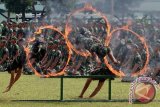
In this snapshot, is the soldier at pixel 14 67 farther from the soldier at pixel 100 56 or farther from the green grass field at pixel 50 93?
the soldier at pixel 100 56

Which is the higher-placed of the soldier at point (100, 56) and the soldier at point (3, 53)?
the soldier at point (100, 56)

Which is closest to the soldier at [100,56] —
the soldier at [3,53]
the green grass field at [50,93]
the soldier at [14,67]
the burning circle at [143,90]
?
the green grass field at [50,93]

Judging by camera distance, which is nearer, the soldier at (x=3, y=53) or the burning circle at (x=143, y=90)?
the burning circle at (x=143, y=90)

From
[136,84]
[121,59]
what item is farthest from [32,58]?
[136,84]

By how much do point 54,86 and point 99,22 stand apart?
8.46 feet

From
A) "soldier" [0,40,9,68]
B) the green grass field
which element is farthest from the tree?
"soldier" [0,40,9,68]

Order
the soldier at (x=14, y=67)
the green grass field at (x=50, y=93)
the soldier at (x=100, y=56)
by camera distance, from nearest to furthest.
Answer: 1. the green grass field at (x=50, y=93)
2. the soldier at (x=100, y=56)
3. the soldier at (x=14, y=67)

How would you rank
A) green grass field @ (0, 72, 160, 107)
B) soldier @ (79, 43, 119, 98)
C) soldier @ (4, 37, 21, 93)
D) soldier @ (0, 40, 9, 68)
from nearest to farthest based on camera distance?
green grass field @ (0, 72, 160, 107) → soldier @ (79, 43, 119, 98) → soldier @ (4, 37, 21, 93) → soldier @ (0, 40, 9, 68)

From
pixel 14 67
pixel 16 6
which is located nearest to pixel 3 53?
pixel 14 67

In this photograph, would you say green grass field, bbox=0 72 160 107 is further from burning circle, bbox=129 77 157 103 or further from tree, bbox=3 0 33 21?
tree, bbox=3 0 33 21

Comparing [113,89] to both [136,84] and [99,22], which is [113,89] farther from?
[136,84]

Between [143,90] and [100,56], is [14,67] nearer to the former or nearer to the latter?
[100,56]

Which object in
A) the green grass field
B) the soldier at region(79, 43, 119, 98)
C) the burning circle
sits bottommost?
the green grass field

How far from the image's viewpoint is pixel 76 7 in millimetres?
14758
